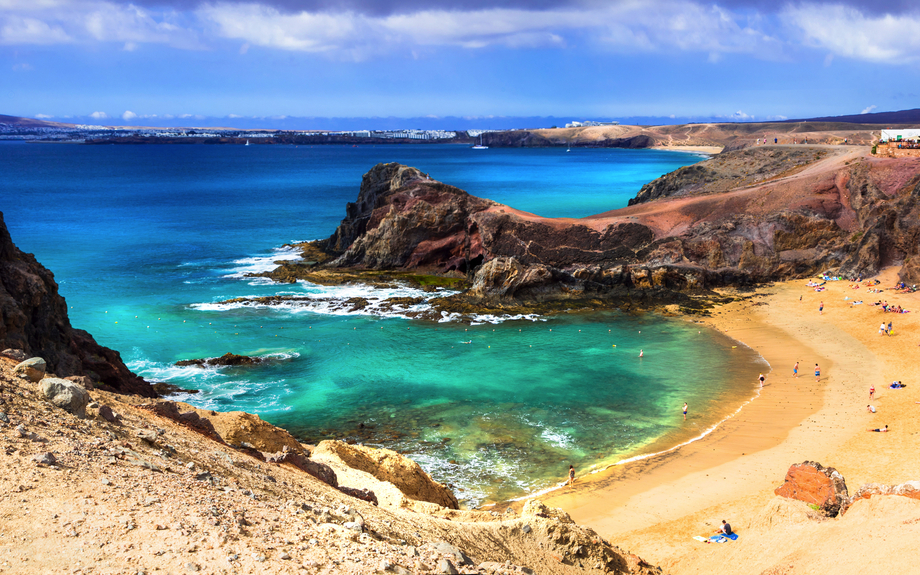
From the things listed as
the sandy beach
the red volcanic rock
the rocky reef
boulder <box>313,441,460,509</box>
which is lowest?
the sandy beach

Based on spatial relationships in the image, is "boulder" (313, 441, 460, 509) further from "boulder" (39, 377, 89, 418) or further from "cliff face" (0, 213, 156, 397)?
"cliff face" (0, 213, 156, 397)

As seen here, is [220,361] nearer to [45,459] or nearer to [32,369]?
[32,369]

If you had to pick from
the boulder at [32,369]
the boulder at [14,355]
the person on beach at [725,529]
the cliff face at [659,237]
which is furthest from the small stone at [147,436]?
the cliff face at [659,237]

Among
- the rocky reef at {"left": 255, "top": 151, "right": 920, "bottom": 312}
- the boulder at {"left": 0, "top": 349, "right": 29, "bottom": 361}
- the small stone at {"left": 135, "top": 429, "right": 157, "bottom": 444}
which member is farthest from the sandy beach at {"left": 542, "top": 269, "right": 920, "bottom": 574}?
the boulder at {"left": 0, "top": 349, "right": 29, "bottom": 361}

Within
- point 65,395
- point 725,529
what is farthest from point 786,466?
point 65,395

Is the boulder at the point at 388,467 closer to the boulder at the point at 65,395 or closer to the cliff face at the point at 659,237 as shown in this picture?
the boulder at the point at 65,395

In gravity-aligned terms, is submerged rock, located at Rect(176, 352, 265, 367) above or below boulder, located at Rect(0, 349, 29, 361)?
below

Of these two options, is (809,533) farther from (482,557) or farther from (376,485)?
(376,485)

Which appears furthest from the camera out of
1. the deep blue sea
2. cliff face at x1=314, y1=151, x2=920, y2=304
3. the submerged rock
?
cliff face at x1=314, y1=151, x2=920, y2=304
